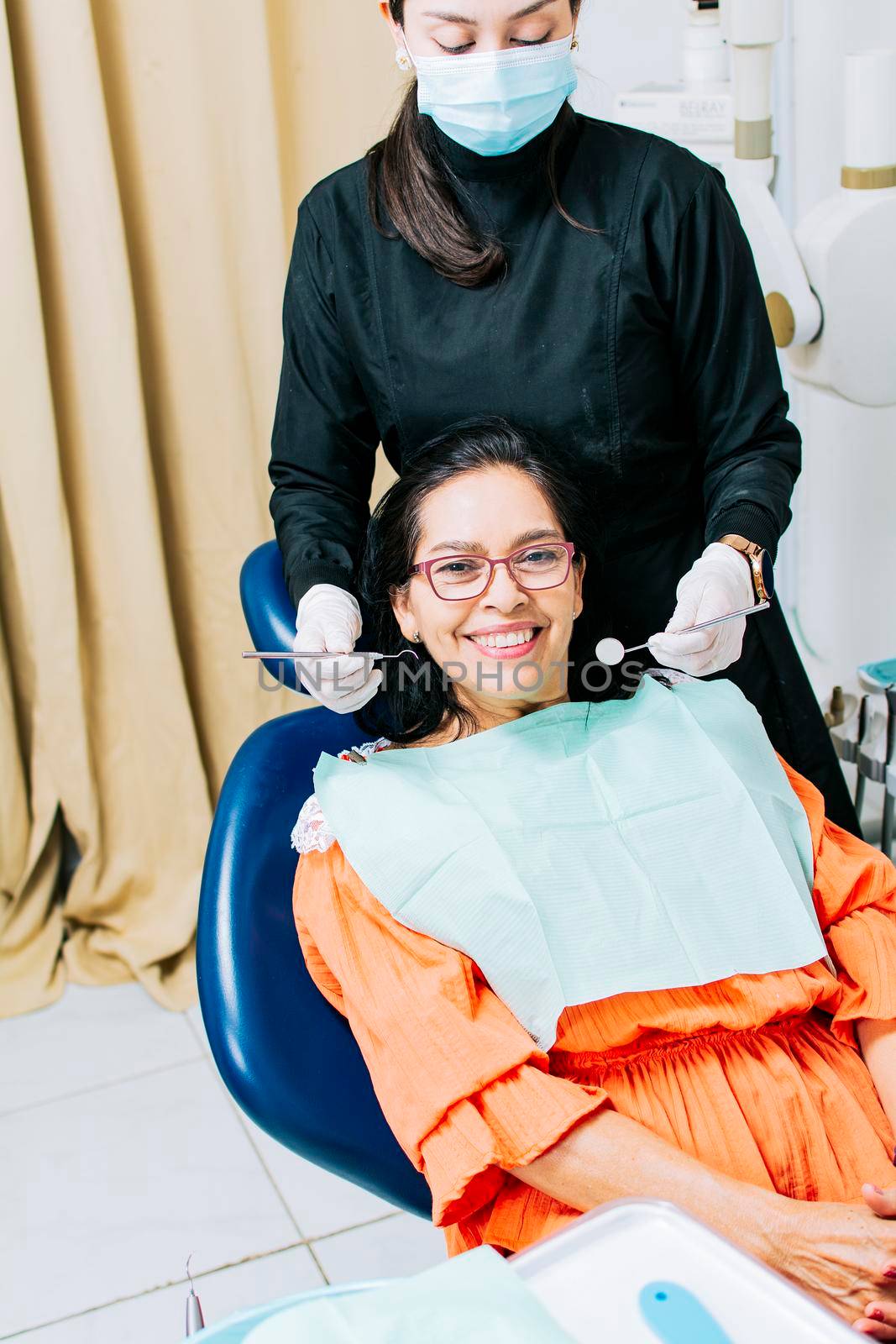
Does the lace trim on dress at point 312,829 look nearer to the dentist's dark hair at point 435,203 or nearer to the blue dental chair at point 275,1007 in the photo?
the blue dental chair at point 275,1007

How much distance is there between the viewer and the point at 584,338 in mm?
1431

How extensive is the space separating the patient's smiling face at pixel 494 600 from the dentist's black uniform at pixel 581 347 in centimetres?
12

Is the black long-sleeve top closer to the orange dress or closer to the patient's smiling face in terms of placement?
the patient's smiling face

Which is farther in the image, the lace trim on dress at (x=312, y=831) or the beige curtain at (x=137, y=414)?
the beige curtain at (x=137, y=414)

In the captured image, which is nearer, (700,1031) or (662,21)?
(700,1031)

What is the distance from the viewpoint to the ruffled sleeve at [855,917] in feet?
4.24

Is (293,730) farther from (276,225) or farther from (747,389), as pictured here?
(276,225)

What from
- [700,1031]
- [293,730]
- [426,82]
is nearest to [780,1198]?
[700,1031]

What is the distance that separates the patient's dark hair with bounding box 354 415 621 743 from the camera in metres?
1.42

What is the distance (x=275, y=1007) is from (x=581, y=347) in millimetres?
758

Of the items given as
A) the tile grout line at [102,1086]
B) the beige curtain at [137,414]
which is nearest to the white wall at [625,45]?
the beige curtain at [137,414]

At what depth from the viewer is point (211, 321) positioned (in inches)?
92.4

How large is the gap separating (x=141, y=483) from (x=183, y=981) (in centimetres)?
94

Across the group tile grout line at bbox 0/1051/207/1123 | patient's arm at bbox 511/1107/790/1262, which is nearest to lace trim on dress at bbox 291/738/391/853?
patient's arm at bbox 511/1107/790/1262
